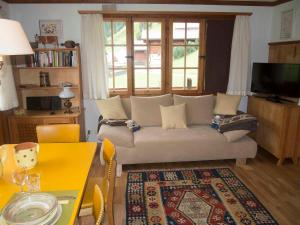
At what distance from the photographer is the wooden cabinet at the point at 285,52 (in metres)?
3.68

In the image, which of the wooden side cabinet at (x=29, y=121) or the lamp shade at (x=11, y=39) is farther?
the wooden side cabinet at (x=29, y=121)

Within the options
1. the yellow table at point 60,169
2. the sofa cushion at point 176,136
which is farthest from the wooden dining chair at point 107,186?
the sofa cushion at point 176,136

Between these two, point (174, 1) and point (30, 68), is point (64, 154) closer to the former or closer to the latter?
point (30, 68)

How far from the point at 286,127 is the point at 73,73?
3.33m

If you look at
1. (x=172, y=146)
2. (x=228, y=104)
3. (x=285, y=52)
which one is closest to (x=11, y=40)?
(x=172, y=146)

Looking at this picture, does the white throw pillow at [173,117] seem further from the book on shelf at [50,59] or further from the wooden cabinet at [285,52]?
the wooden cabinet at [285,52]

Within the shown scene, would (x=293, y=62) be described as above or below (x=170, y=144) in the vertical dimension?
above

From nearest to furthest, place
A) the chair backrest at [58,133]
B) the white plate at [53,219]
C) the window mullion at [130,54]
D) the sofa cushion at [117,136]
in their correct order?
the white plate at [53,219]
the chair backrest at [58,133]
the sofa cushion at [117,136]
the window mullion at [130,54]

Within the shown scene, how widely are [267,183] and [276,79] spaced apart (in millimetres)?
1608

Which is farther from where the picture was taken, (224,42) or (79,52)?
(224,42)

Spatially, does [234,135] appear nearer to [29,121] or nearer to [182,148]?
[182,148]

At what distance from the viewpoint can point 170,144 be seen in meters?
3.30

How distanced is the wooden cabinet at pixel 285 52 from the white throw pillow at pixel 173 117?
1832 millimetres

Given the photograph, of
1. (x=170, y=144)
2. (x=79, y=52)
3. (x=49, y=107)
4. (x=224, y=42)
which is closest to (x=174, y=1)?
(x=224, y=42)
